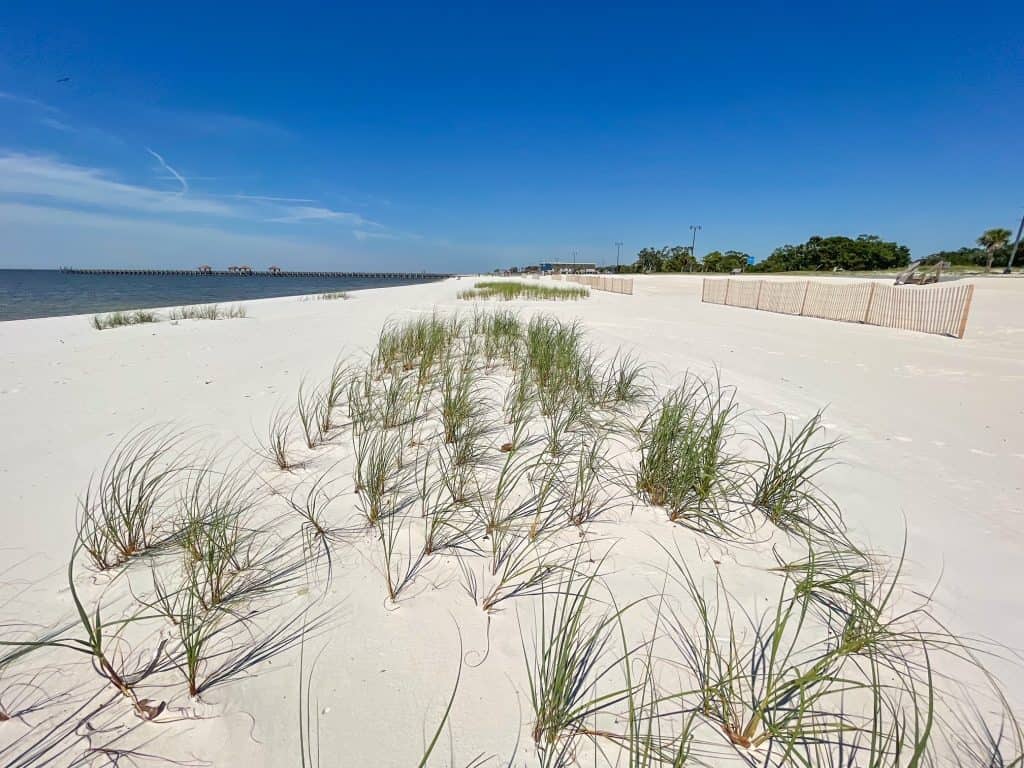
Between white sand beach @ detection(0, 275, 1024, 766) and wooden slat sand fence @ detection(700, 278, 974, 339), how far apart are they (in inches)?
269

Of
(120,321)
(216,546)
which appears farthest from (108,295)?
(216,546)

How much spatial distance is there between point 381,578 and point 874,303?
14651 millimetres

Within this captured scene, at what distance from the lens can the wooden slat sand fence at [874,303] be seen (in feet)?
29.4

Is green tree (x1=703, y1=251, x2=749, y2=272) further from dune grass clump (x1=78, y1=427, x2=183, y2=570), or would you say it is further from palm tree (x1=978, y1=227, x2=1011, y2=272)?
dune grass clump (x1=78, y1=427, x2=183, y2=570)

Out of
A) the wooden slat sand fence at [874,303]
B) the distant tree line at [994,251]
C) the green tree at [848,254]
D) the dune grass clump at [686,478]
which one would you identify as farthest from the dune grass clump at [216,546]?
the green tree at [848,254]

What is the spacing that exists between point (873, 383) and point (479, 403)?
486cm

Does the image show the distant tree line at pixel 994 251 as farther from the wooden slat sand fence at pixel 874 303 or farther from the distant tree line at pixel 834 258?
the wooden slat sand fence at pixel 874 303

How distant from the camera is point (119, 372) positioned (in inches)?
176

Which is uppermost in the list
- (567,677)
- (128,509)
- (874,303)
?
(874,303)

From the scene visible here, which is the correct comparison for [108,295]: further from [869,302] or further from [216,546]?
[869,302]

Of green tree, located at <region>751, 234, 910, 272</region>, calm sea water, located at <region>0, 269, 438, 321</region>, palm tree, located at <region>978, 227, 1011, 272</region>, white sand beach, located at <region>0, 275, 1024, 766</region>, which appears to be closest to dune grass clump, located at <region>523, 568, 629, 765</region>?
white sand beach, located at <region>0, 275, 1024, 766</region>

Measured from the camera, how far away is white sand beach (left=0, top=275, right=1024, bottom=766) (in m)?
1.03

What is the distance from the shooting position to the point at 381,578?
5.09ft

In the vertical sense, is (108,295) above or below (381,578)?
above
